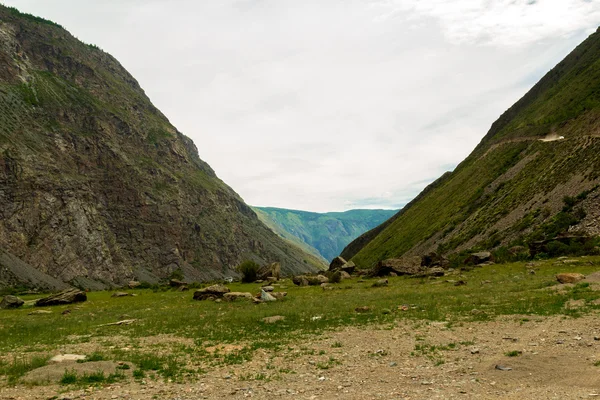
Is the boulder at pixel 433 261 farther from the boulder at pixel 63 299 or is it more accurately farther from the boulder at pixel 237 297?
the boulder at pixel 63 299

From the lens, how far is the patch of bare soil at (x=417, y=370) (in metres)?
14.1

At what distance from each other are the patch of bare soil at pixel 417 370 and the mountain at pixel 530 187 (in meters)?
44.2

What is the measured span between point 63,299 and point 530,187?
93.6 m

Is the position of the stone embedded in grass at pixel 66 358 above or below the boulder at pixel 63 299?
above

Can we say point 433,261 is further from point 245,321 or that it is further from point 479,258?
point 245,321

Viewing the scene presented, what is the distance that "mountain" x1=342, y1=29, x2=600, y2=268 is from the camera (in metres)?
67.5

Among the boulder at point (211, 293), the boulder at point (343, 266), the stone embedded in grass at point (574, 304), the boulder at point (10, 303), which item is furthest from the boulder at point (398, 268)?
the boulder at point (10, 303)

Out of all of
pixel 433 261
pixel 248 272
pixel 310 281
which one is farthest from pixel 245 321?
pixel 248 272

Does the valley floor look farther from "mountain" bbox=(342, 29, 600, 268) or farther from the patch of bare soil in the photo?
"mountain" bbox=(342, 29, 600, 268)

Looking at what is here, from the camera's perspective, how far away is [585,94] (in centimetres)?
10931

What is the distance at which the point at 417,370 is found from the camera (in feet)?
54.7

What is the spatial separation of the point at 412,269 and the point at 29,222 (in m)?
190

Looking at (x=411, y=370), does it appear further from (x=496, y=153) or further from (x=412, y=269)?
(x=496, y=153)

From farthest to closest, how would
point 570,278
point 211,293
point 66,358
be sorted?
point 211,293 < point 570,278 < point 66,358
